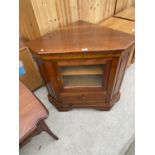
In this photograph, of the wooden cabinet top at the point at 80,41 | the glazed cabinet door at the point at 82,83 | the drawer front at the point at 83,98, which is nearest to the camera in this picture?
the wooden cabinet top at the point at 80,41

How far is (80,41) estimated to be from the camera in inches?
43.3

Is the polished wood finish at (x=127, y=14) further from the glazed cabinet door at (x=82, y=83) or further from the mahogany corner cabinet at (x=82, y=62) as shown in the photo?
the glazed cabinet door at (x=82, y=83)

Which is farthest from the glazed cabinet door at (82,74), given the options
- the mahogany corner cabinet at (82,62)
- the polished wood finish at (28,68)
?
the polished wood finish at (28,68)

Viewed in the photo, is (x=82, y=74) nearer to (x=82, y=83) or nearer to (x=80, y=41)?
(x=82, y=83)

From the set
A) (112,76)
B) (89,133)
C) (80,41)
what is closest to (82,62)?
(80,41)

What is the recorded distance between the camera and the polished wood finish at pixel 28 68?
140 centimetres

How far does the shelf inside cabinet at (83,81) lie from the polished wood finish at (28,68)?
0.43 m

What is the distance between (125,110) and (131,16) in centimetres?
95

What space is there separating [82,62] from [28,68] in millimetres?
670

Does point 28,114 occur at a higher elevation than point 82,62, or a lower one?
lower

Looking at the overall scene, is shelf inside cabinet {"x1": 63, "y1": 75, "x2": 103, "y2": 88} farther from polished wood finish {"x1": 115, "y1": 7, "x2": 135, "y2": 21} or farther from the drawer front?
polished wood finish {"x1": 115, "y1": 7, "x2": 135, "y2": 21}

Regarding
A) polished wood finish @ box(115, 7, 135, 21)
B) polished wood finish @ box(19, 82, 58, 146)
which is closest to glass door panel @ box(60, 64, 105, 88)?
polished wood finish @ box(19, 82, 58, 146)

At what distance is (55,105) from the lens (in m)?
1.52
